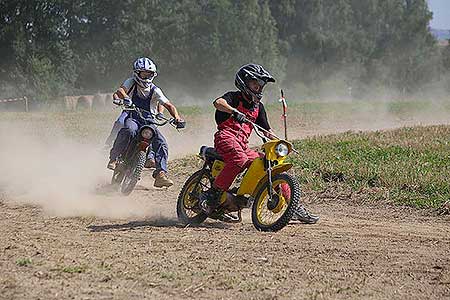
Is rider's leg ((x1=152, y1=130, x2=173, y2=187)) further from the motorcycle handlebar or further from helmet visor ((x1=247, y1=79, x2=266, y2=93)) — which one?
helmet visor ((x1=247, y1=79, x2=266, y2=93))

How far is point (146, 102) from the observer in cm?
1244

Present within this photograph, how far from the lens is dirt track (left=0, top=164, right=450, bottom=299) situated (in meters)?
6.27

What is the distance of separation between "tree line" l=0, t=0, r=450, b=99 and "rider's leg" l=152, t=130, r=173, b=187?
132ft

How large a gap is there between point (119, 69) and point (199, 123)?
30753 millimetres

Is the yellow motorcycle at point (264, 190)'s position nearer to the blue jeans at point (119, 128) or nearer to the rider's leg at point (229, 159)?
the rider's leg at point (229, 159)

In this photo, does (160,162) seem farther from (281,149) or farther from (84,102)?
(84,102)

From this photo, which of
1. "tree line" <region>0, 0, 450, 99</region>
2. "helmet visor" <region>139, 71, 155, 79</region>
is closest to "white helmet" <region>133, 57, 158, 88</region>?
"helmet visor" <region>139, 71, 155, 79</region>

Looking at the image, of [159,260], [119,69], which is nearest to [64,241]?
[159,260]

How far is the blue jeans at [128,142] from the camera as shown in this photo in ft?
39.5

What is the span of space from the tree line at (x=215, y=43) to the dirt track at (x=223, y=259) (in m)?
43.5

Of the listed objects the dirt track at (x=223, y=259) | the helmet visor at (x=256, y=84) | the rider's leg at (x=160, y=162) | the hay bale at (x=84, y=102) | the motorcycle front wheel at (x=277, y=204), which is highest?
the hay bale at (x=84, y=102)

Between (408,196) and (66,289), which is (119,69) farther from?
(66,289)

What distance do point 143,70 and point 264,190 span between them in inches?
159

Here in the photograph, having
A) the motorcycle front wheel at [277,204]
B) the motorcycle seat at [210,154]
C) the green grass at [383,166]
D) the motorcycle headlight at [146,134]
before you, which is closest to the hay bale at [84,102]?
the green grass at [383,166]
